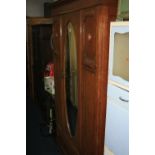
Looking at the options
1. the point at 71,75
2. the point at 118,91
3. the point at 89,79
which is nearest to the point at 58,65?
the point at 71,75

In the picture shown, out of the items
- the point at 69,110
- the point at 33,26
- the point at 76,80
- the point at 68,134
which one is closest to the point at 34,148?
the point at 68,134

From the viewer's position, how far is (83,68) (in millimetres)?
1896

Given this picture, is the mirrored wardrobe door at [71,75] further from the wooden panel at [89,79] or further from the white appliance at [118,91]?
the white appliance at [118,91]

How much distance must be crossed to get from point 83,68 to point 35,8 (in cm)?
333

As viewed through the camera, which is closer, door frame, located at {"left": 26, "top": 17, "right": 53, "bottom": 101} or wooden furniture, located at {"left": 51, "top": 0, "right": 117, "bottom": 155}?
wooden furniture, located at {"left": 51, "top": 0, "right": 117, "bottom": 155}

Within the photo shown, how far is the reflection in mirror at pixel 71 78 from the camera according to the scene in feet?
7.23

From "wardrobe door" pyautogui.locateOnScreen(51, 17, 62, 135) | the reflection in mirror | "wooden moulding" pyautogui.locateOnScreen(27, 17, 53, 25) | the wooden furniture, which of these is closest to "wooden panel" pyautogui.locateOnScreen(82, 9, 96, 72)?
the wooden furniture

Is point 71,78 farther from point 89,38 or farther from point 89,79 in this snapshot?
point 89,38

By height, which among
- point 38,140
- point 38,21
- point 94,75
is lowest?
point 38,140

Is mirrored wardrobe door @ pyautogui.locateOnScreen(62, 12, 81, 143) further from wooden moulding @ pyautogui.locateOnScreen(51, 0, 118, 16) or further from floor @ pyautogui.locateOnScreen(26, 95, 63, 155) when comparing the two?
floor @ pyautogui.locateOnScreen(26, 95, 63, 155)

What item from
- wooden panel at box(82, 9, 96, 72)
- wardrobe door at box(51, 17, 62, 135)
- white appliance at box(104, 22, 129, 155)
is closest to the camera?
white appliance at box(104, 22, 129, 155)

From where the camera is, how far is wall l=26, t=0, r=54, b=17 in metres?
4.76
